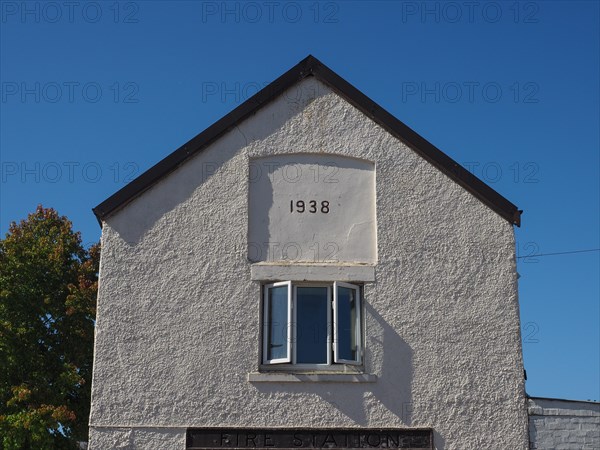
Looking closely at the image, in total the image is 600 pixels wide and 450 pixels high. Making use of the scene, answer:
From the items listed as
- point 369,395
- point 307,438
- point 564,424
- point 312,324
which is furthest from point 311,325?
point 564,424

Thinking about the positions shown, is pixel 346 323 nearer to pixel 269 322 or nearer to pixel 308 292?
pixel 308 292

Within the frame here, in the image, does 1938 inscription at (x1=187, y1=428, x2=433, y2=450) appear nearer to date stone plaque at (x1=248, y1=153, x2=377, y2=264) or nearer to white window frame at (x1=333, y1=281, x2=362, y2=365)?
white window frame at (x1=333, y1=281, x2=362, y2=365)

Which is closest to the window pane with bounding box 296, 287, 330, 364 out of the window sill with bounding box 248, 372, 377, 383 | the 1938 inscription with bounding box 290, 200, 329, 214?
the window sill with bounding box 248, 372, 377, 383

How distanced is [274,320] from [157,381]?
2.06 metres

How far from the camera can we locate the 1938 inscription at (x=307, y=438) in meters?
12.9

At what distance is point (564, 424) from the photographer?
14.6 meters

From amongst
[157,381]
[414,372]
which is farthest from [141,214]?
[414,372]

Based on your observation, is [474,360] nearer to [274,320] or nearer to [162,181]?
[274,320]

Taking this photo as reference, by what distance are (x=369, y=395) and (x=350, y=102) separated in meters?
4.96

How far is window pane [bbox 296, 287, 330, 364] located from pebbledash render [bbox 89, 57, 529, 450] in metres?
0.02

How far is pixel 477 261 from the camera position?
45.3 feet

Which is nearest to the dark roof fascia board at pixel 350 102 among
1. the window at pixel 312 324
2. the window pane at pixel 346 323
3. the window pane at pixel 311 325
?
the window at pixel 312 324

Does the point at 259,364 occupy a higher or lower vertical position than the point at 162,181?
lower

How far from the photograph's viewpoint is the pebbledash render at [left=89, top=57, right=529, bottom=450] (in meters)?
13.0
